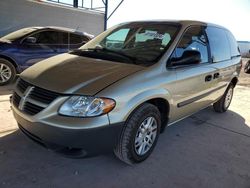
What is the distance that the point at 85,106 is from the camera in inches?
91.0

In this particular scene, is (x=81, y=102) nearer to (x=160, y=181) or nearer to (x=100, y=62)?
(x=100, y=62)

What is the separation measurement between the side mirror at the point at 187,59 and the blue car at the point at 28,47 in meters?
4.25

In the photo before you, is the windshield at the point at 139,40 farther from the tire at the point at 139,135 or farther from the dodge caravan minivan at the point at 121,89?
the tire at the point at 139,135

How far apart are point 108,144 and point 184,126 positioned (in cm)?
224

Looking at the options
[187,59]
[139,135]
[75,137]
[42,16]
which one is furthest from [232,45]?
[42,16]

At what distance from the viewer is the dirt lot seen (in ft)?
8.45

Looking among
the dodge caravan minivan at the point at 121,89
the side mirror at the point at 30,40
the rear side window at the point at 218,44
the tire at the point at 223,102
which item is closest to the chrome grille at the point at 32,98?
the dodge caravan minivan at the point at 121,89

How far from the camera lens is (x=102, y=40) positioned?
382 cm

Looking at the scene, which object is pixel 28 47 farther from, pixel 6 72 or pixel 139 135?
pixel 139 135

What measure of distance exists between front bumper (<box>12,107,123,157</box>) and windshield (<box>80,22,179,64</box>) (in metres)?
1.00

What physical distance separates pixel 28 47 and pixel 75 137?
4.58m

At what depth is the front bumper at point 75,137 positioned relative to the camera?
228cm

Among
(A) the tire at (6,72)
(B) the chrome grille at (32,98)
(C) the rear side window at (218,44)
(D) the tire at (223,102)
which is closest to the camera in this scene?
(B) the chrome grille at (32,98)

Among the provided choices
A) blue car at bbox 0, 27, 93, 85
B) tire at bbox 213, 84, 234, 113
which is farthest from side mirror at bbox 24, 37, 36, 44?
tire at bbox 213, 84, 234, 113
